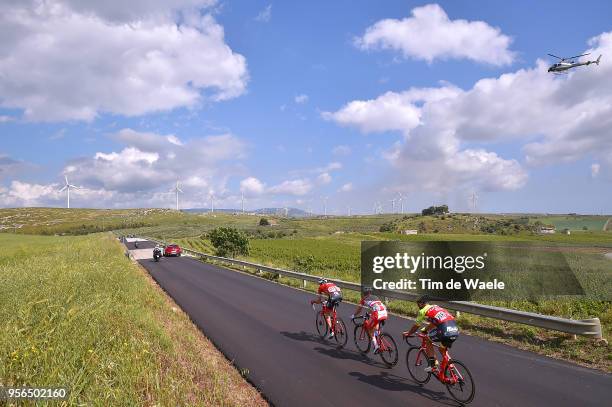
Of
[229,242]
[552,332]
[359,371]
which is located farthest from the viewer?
[229,242]

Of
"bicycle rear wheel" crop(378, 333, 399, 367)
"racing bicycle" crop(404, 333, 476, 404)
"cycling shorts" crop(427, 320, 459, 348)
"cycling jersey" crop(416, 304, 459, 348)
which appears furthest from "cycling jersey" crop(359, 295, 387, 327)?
"cycling shorts" crop(427, 320, 459, 348)

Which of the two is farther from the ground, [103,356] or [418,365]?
[103,356]

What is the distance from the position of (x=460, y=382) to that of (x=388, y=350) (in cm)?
216

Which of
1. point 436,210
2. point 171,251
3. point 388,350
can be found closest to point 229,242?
point 171,251

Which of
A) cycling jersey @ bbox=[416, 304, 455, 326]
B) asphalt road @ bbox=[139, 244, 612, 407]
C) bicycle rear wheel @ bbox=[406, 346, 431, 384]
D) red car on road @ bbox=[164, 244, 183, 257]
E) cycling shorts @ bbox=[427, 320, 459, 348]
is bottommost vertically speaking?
red car on road @ bbox=[164, 244, 183, 257]

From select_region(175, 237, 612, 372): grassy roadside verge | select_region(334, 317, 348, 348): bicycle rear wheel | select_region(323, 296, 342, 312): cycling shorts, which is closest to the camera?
select_region(175, 237, 612, 372): grassy roadside verge

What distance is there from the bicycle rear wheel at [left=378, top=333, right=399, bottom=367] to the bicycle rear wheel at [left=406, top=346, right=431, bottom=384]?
2.05ft

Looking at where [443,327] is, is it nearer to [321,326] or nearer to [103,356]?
[321,326]

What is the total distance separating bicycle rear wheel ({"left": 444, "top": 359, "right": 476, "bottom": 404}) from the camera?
723cm

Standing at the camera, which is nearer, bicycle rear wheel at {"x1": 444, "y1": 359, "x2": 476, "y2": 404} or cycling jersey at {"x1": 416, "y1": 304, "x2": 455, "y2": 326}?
bicycle rear wheel at {"x1": 444, "y1": 359, "x2": 476, "y2": 404}

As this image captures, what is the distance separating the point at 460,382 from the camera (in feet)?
24.3

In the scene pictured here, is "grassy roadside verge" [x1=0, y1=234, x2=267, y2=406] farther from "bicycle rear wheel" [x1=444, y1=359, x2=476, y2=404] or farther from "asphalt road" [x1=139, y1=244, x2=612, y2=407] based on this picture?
"bicycle rear wheel" [x1=444, y1=359, x2=476, y2=404]

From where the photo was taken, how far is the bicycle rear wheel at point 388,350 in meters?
9.31

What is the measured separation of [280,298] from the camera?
19.3 m
